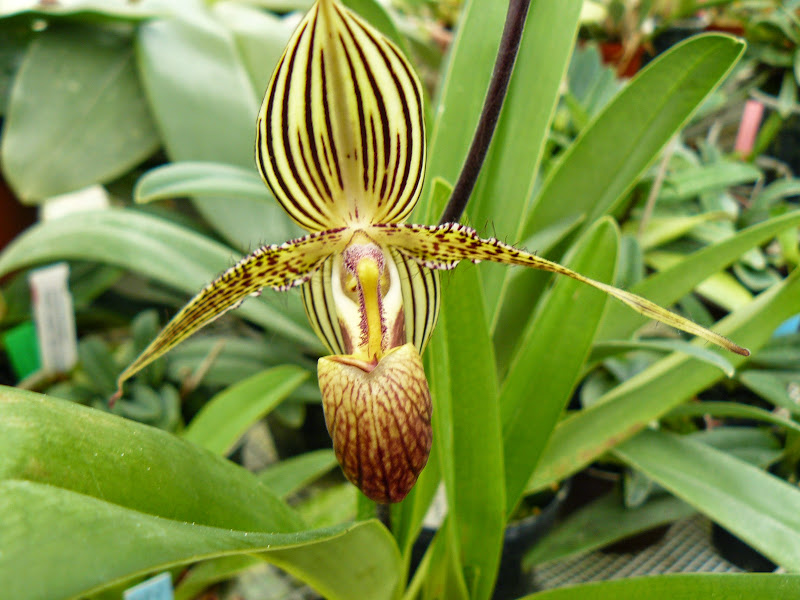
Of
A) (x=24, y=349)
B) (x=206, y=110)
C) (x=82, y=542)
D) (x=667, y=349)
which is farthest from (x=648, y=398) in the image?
(x=24, y=349)

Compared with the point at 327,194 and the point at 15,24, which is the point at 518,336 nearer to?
the point at 327,194

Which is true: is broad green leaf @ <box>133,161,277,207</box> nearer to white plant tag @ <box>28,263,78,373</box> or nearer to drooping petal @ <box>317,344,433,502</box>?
white plant tag @ <box>28,263,78,373</box>

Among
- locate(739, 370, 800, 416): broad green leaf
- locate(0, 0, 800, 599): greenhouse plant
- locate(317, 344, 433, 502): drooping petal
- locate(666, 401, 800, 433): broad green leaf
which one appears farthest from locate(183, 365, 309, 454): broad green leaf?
locate(739, 370, 800, 416): broad green leaf

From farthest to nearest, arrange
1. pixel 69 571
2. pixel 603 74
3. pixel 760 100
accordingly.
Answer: pixel 760 100
pixel 603 74
pixel 69 571

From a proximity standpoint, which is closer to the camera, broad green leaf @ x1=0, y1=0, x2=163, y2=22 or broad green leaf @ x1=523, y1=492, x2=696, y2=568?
broad green leaf @ x1=523, y1=492, x2=696, y2=568

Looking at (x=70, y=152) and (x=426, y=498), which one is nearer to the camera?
(x=426, y=498)

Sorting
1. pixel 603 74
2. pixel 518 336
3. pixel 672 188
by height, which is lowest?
pixel 518 336

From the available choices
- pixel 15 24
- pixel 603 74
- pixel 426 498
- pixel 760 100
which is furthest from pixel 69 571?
pixel 760 100

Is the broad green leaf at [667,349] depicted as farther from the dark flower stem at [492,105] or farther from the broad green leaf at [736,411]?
the dark flower stem at [492,105]
